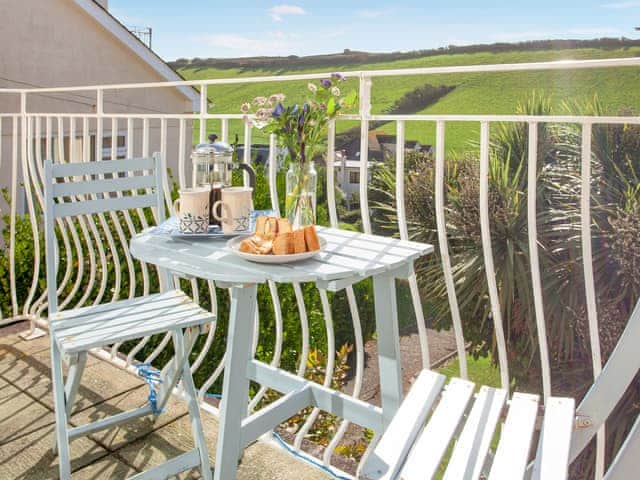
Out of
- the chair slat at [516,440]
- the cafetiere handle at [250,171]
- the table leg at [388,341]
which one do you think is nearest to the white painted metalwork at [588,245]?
the chair slat at [516,440]

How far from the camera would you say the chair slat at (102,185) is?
2.18 metres

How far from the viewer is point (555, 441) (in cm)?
133

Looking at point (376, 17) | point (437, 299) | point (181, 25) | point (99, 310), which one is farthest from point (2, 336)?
point (376, 17)

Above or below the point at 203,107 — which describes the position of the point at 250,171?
below

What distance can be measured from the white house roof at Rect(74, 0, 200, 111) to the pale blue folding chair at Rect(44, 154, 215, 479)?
9.46 metres

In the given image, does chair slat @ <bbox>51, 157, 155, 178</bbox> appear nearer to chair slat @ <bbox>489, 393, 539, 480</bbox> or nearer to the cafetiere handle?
the cafetiere handle

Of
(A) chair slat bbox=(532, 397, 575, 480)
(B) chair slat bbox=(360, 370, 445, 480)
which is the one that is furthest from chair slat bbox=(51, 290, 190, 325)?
(A) chair slat bbox=(532, 397, 575, 480)

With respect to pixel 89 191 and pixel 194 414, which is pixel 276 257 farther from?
pixel 89 191

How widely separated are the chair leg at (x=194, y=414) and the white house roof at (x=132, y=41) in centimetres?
989

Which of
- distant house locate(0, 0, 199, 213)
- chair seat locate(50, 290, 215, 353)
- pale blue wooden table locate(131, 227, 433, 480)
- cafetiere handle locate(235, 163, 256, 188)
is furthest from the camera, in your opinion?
distant house locate(0, 0, 199, 213)

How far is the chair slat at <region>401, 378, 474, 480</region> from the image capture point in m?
1.18

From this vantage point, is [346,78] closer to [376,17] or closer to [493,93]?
[493,93]

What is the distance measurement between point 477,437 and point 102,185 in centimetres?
166

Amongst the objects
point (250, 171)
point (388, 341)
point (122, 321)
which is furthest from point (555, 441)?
point (122, 321)
